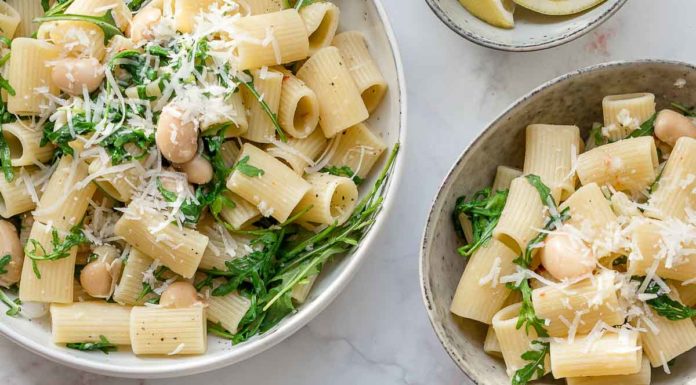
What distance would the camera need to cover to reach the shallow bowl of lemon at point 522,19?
7.61 ft

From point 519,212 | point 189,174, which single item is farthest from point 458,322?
point 189,174

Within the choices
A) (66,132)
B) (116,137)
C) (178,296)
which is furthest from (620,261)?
(66,132)

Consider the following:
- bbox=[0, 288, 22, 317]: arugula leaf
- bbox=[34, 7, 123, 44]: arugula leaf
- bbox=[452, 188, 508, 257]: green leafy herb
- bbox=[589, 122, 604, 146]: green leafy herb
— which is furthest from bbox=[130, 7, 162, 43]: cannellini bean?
bbox=[589, 122, 604, 146]: green leafy herb

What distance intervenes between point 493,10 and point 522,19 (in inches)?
4.0

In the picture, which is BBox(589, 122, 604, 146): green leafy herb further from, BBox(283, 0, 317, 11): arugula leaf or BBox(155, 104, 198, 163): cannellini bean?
BBox(155, 104, 198, 163): cannellini bean

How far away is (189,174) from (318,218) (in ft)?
1.08

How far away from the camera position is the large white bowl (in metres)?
2.16

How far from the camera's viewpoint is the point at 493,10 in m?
2.36

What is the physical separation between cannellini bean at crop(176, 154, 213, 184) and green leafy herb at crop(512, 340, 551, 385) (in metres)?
0.86

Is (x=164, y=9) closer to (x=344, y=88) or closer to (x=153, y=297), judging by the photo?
(x=344, y=88)

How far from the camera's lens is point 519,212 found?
2.13 m

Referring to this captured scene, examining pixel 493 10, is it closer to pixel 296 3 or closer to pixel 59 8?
pixel 296 3

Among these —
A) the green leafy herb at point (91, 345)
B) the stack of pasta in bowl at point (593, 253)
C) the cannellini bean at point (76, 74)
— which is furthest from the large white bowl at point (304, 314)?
the cannellini bean at point (76, 74)

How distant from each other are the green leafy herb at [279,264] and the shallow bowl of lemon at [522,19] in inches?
15.8
